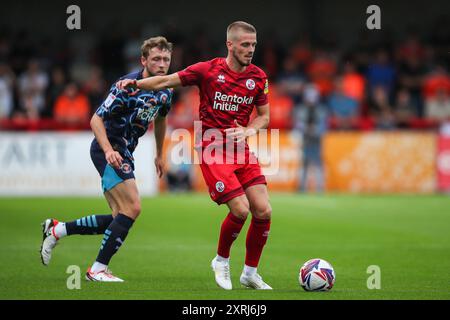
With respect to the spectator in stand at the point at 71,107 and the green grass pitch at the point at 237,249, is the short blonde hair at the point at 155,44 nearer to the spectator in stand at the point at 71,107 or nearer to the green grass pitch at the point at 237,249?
the green grass pitch at the point at 237,249

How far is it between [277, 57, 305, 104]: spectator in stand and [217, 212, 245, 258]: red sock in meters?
15.8

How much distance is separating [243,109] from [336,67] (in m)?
17.6

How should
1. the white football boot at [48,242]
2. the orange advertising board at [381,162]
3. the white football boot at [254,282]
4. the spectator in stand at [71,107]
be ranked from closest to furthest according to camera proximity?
the white football boot at [254,282], the white football boot at [48,242], the spectator in stand at [71,107], the orange advertising board at [381,162]

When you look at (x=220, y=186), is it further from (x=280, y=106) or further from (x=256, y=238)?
(x=280, y=106)

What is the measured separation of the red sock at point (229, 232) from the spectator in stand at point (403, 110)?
1530 cm

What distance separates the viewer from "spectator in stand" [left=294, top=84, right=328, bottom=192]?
22.3 meters

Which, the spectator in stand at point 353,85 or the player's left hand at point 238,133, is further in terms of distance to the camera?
the spectator in stand at point 353,85

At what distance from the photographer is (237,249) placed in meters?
12.4

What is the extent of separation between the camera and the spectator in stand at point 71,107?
2248 centimetres

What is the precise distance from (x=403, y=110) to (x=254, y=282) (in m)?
16.5

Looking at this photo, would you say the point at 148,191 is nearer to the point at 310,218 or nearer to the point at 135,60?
the point at 135,60

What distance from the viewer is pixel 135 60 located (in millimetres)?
24938

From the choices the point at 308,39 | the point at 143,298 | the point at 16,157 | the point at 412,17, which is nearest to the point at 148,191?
the point at 16,157

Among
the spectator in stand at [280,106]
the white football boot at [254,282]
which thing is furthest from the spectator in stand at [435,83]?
the white football boot at [254,282]
